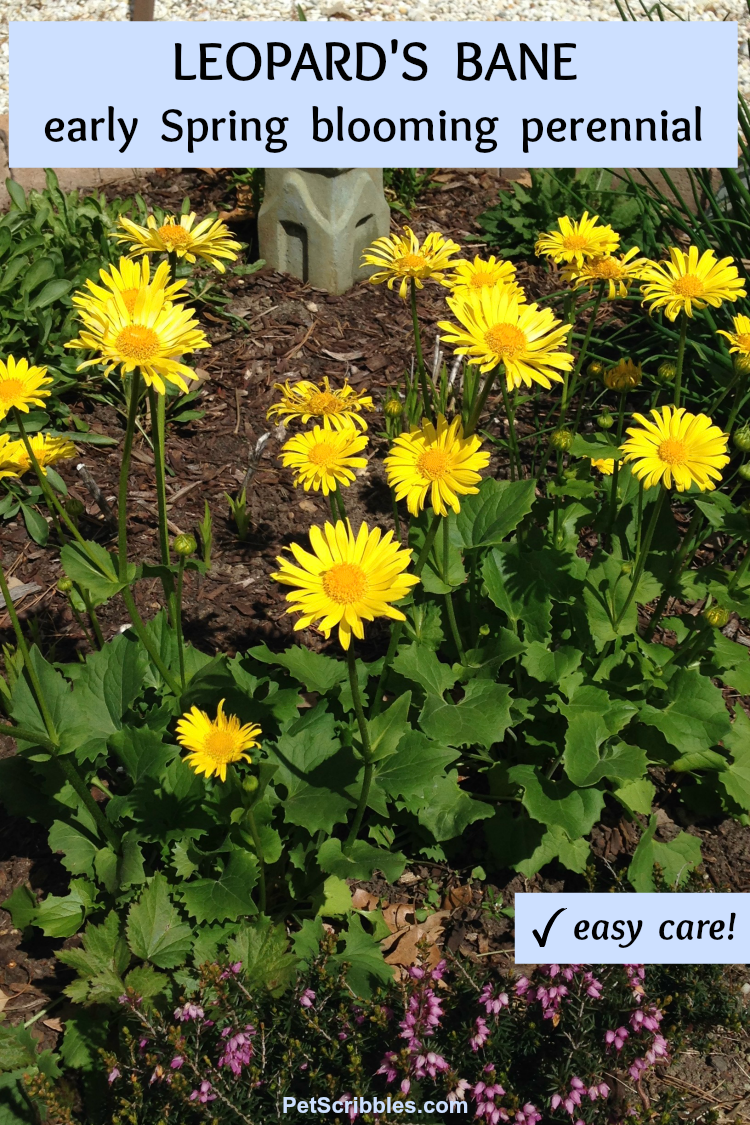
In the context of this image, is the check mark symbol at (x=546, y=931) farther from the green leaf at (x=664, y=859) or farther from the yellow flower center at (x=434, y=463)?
the yellow flower center at (x=434, y=463)

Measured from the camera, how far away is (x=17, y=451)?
244 cm

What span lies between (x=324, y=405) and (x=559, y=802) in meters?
1.22

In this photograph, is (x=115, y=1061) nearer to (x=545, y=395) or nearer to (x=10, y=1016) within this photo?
(x=10, y=1016)

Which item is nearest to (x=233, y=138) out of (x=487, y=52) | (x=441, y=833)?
(x=487, y=52)

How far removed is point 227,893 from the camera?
8.14 feet

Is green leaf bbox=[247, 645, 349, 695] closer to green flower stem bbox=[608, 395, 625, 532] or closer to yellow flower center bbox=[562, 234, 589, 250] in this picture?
green flower stem bbox=[608, 395, 625, 532]

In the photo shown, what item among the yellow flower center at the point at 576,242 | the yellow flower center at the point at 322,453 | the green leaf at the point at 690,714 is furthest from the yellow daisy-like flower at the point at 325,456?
the green leaf at the point at 690,714

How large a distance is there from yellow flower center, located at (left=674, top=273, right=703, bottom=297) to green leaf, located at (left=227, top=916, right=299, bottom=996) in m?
1.94

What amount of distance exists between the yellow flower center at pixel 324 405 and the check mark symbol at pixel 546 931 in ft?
4.77

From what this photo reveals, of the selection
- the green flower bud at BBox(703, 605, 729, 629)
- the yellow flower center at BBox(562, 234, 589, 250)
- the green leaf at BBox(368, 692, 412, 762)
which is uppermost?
the yellow flower center at BBox(562, 234, 589, 250)

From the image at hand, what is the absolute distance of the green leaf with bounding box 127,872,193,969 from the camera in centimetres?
245

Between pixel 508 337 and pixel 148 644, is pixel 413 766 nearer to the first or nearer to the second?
pixel 148 644

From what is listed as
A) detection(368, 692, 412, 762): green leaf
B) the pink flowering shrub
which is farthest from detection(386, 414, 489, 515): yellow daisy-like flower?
the pink flowering shrub

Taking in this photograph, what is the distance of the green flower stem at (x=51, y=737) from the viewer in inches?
89.0
